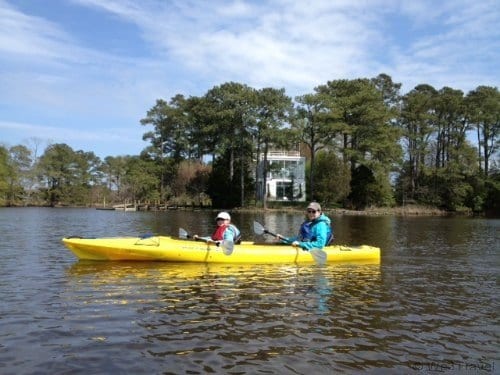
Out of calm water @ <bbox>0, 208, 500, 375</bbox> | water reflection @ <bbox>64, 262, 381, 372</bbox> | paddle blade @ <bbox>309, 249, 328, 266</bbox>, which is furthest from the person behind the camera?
paddle blade @ <bbox>309, 249, 328, 266</bbox>

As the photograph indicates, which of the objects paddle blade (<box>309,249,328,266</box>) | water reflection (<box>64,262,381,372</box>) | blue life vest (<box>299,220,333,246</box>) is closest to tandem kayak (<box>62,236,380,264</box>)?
water reflection (<box>64,262,381,372</box>)

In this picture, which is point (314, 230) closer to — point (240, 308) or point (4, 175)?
point (240, 308)

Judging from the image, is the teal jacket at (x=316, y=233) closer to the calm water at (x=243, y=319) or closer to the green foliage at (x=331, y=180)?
the calm water at (x=243, y=319)

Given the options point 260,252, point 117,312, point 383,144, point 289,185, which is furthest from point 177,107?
point 117,312

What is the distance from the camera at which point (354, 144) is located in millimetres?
53781

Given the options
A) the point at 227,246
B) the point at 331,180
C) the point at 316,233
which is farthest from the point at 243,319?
the point at 331,180

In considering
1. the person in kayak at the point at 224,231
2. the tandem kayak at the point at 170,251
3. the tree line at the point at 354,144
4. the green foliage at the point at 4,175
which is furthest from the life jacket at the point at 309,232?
the green foliage at the point at 4,175

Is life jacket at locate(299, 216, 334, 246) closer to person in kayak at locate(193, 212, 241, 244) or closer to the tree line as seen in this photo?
person in kayak at locate(193, 212, 241, 244)

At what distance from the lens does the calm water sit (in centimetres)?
542

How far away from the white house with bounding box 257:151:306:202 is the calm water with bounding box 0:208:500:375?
1814 inches

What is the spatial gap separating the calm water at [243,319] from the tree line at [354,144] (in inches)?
1548

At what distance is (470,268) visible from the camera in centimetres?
1269

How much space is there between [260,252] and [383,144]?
4100 centimetres

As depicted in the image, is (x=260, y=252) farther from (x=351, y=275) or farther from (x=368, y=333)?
(x=368, y=333)
